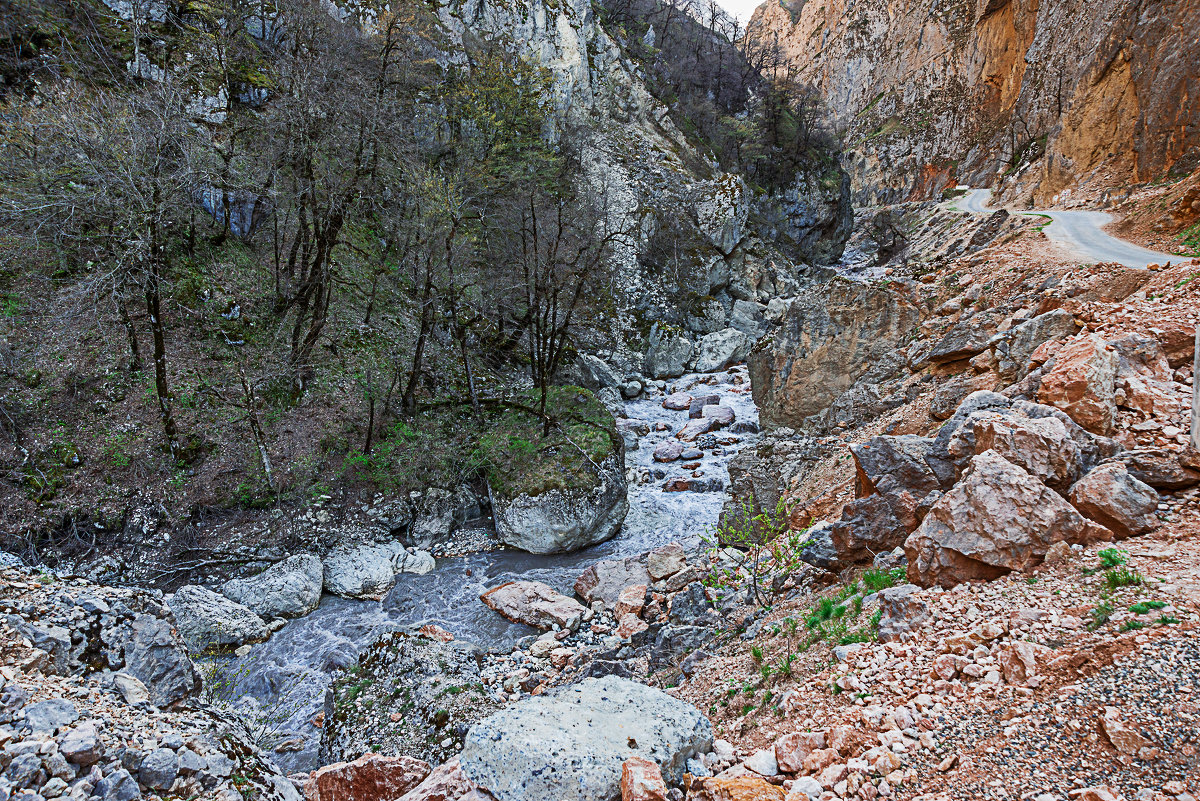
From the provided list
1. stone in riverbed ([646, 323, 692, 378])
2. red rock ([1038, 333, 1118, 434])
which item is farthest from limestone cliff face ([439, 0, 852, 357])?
red rock ([1038, 333, 1118, 434])

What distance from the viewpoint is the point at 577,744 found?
11.7 ft

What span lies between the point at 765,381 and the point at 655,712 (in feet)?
35.9

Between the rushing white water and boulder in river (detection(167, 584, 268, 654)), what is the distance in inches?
14.5

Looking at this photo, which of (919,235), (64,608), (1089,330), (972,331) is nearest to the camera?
(64,608)

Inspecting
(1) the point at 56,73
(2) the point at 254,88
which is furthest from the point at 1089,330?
(1) the point at 56,73

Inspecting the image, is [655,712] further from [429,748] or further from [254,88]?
[254,88]

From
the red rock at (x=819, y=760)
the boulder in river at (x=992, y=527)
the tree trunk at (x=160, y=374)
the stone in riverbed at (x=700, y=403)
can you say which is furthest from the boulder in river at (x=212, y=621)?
the stone in riverbed at (x=700, y=403)

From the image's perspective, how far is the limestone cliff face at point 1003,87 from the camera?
1648 centimetres

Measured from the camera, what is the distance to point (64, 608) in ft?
12.7

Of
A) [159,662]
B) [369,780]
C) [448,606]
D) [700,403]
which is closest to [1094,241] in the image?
[700,403]

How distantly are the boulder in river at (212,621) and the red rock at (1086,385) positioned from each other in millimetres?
11628

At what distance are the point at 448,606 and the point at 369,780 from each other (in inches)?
233

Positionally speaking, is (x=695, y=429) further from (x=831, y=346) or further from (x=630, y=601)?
(x=630, y=601)

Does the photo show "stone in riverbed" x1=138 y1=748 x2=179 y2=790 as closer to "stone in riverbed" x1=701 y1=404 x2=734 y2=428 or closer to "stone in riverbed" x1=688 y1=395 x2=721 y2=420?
"stone in riverbed" x1=701 y1=404 x2=734 y2=428
